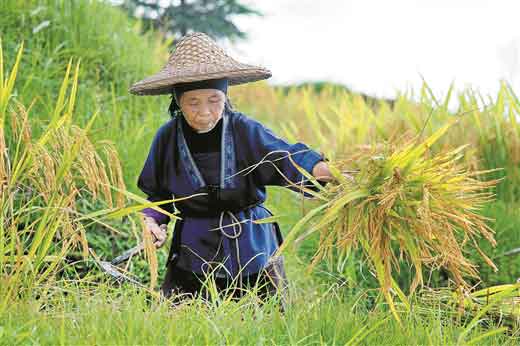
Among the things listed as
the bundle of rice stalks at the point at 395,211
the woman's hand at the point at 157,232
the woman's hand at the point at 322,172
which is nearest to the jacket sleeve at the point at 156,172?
the woman's hand at the point at 157,232

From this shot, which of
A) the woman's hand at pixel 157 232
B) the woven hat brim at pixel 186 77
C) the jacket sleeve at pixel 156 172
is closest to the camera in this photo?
the woven hat brim at pixel 186 77

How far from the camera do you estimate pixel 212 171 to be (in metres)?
2.42

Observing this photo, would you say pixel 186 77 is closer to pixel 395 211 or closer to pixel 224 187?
pixel 224 187

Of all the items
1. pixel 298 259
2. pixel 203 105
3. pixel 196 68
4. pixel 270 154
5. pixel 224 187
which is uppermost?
pixel 196 68

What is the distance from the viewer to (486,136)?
394 cm

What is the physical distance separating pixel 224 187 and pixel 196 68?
1.33 ft

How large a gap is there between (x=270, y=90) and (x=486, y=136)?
4581mm

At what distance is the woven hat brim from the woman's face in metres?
0.06

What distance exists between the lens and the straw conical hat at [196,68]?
2.23 meters

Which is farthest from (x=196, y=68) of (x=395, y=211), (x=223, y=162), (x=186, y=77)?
(x=395, y=211)

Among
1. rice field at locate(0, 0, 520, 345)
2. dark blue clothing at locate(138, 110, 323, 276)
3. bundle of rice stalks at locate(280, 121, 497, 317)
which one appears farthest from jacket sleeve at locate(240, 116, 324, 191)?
bundle of rice stalks at locate(280, 121, 497, 317)

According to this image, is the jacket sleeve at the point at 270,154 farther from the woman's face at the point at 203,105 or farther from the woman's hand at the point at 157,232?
the woman's hand at the point at 157,232

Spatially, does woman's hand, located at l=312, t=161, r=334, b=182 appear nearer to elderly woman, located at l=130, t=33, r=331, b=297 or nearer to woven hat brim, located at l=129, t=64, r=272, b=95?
elderly woman, located at l=130, t=33, r=331, b=297

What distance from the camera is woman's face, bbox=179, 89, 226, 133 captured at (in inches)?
89.9
